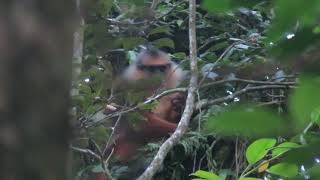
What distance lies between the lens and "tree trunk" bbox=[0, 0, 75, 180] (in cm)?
60

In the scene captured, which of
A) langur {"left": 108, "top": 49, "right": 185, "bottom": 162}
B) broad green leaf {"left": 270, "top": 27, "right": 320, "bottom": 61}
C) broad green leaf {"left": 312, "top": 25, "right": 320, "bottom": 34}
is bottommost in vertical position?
langur {"left": 108, "top": 49, "right": 185, "bottom": 162}

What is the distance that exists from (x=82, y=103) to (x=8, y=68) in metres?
2.13

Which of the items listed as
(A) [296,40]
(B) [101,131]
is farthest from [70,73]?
(B) [101,131]

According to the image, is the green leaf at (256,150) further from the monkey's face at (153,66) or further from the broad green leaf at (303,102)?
the monkey's face at (153,66)

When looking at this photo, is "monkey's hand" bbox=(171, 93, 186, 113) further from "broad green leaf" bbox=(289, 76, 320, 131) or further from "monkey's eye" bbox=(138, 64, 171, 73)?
"broad green leaf" bbox=(289, 76, 320, 131)

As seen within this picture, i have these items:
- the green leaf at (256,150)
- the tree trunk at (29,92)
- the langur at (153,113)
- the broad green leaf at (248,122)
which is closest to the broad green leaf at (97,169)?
the langur at (153,113)

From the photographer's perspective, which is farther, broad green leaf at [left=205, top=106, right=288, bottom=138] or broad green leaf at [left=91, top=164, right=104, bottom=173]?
broad green leaf at [left=91, top=164, right=104, bottom=173]

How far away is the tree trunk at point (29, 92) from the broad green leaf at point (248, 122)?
0.23 meters

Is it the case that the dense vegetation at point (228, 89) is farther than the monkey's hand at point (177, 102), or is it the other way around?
the monkey's hand at point (177, 102)

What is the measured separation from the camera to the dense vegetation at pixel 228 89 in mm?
801

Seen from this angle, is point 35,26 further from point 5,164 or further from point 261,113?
point 261,113

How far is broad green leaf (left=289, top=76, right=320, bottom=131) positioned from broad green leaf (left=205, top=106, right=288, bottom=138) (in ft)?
0.08

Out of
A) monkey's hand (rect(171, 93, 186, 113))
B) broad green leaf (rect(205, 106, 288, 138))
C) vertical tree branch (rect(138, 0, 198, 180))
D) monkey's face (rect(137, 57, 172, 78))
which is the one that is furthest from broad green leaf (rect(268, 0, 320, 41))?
monkey's face (rect(137, 57, 172, 78))

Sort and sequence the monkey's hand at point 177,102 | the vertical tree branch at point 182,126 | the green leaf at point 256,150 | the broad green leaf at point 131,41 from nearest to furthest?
the green leaf at point 256,150
the vertical tree branch at point 182,126
the broad green leaf at point 131,41
the monkey's hand at point 177,102
